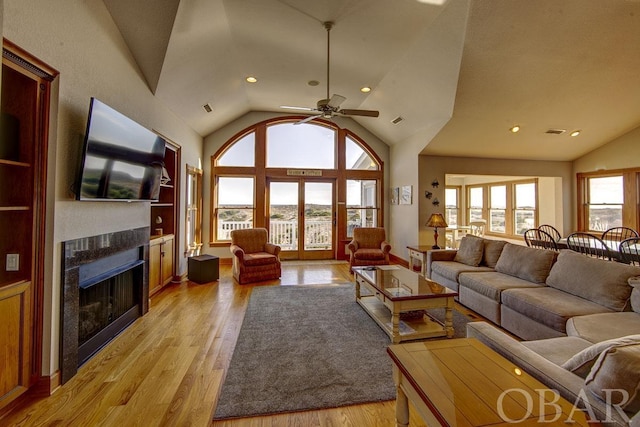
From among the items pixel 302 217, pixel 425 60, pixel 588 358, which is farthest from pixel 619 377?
pixel 302 217

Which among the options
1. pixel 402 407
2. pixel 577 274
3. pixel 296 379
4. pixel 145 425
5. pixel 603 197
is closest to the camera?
pixel 402 407

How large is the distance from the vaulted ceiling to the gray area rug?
10.6ft

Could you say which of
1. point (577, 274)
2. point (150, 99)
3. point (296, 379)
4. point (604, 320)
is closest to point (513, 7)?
point (577, 274)

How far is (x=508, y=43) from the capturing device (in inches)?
131

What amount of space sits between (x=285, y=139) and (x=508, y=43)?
457cm

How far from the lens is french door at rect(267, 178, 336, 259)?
6852 millimetres

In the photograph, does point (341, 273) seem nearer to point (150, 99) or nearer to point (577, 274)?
point (577, 274)

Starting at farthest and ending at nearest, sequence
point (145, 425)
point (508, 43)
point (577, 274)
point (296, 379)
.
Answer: point (508, 43), point (577, 274), point (296, 379), point (145, 425)

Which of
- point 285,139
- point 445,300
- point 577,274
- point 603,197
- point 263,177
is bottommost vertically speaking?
point 445,300

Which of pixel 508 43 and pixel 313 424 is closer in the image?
pixel 313 424

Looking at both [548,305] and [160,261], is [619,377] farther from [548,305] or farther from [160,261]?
[160,261]

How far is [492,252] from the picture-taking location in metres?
4.06

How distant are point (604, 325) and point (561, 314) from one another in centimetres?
27

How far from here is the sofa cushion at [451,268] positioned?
3908 mm
